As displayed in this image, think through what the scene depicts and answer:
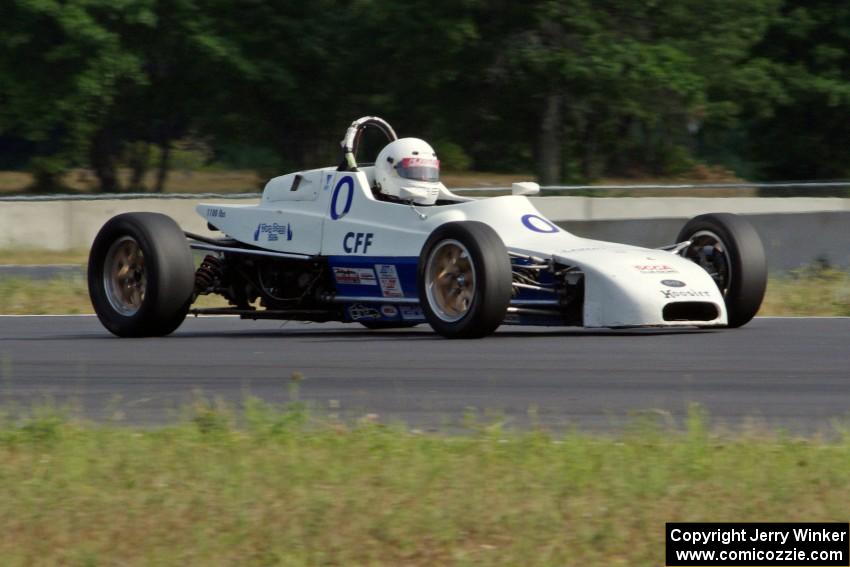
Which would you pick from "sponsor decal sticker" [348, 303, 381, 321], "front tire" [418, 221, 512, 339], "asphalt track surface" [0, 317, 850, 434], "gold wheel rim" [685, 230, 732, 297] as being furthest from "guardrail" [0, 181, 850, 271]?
"front tire" [418, 221, 512, 339]

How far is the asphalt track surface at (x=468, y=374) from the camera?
7.69m

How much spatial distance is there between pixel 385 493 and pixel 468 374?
11.7 feet

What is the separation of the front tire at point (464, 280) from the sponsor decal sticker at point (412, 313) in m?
0.41

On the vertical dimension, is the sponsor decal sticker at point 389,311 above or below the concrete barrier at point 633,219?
below

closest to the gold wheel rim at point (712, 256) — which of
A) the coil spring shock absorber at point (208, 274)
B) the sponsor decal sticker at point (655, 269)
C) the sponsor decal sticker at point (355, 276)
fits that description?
the sponsor decal sticker at point (655, 269)

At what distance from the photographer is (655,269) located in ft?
35.5

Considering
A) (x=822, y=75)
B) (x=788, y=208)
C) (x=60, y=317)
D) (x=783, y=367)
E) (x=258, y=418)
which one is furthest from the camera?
(x=822, y=75)

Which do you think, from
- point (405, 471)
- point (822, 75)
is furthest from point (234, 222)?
point (822, 75)

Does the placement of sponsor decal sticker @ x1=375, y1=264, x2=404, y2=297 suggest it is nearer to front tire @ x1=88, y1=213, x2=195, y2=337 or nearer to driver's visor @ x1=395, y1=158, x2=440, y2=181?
driver's visor @ x1=395, y1=158, x2=440, y2=181

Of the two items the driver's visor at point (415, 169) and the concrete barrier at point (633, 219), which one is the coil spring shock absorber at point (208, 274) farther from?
the concrete barrier at point (633, 219)

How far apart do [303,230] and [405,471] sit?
6.73m

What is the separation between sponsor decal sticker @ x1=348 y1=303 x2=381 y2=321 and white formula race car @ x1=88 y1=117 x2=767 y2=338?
0.05 ft

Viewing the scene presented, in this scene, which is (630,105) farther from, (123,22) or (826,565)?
(826,565)

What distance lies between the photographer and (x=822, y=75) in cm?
3572
